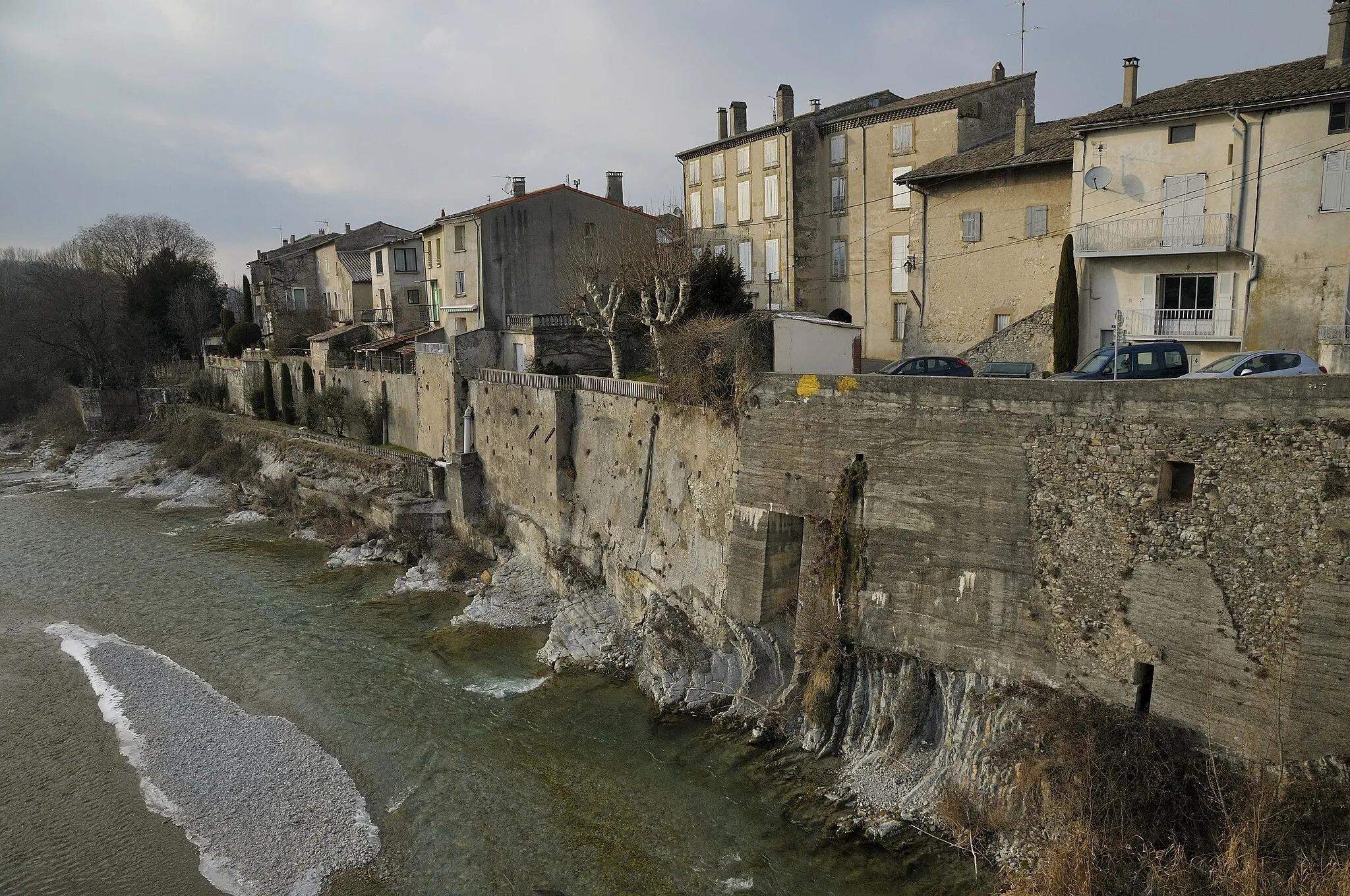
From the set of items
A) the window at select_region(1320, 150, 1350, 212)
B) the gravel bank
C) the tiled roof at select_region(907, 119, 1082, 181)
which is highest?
the tiled roof at select_region(907, 119, 1082, 181)

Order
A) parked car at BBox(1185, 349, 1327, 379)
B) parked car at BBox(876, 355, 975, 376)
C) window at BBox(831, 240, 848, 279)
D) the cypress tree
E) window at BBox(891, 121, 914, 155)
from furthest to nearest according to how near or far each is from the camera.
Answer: window at BBox(831, 240, 848, 279), window at BBox(891, 121, 914, 155), the cypress tree, parked car at BBox(876, 355, 975, 376), parked car at BBox(1185, 349, 1327, 379)

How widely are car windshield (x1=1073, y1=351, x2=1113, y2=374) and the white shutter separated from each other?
1193cm

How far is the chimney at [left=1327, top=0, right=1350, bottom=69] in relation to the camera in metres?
18.9

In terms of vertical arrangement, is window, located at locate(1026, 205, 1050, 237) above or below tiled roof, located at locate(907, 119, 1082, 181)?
below

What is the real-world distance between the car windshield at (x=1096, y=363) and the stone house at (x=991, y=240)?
5142 mm

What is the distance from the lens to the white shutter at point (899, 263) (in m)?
29.1

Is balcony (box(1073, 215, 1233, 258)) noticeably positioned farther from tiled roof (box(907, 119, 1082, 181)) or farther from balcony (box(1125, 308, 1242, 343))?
tiled roof (box(907, 119, 1082, 181))

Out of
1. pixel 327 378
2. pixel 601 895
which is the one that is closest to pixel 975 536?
pixel 601 895

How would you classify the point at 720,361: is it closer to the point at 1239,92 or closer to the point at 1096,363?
the point at 1096,363

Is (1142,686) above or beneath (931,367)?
beneath

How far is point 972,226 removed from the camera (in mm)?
25453

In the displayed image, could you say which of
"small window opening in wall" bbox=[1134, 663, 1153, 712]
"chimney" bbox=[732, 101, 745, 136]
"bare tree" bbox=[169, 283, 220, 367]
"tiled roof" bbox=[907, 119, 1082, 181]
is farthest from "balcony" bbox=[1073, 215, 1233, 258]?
"bare tree" bbox=[169, 283, 220, 367]

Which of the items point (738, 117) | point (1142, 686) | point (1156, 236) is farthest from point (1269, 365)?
point (738, 117)

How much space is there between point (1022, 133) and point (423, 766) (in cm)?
2234
